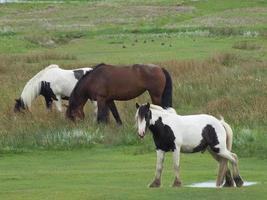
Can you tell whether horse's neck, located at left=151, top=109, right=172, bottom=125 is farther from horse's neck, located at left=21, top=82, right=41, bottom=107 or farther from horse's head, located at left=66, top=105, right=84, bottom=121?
horse's neck, located at left=21, top=82, right=41, bottom=107

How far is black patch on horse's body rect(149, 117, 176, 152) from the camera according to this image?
13875 millimetres

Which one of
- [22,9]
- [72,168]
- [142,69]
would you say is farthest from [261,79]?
[22,9]


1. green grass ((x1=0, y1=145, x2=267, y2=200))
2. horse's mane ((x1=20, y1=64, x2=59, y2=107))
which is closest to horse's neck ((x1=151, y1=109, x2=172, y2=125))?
green grass ((x1=0, y1=145, x2=267, y2=200))

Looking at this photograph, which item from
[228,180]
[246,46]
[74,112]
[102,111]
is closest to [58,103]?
[74,112]

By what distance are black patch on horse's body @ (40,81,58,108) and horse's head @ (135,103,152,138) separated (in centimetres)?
1280

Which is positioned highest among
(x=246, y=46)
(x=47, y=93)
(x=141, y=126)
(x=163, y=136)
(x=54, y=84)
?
(x=141, y=126)

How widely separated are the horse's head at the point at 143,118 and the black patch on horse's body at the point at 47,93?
504 inches

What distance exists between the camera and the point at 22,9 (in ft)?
329

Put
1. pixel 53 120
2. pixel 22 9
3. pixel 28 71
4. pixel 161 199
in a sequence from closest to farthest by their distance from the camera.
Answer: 1. pixel 161 199
2. pixel 53 120
3. pixel 28 71
4. pixel 22 9

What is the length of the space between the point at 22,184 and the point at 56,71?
470 inches

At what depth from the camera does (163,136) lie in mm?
13883

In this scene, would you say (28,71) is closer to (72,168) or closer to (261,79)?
(261,79)

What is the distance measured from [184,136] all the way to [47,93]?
1289 centimetres

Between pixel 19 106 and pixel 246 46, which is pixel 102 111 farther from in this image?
pixel 246 46
